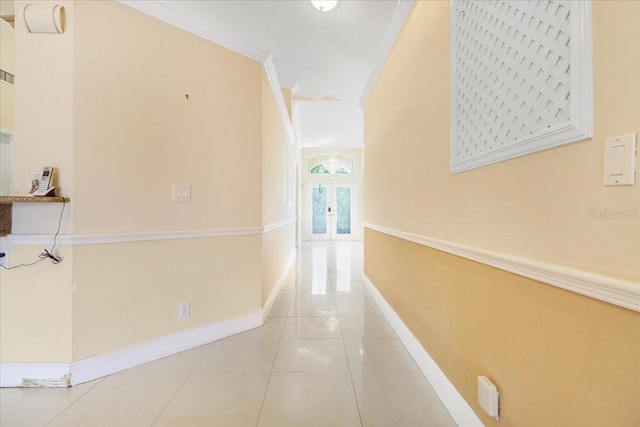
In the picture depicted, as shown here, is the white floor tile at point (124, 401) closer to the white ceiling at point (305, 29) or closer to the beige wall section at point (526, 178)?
the beige wall section at point (526, 178)

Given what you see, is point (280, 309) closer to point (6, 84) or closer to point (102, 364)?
point (102, 364)

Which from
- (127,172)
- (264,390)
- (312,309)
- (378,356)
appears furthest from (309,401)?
(127,172)

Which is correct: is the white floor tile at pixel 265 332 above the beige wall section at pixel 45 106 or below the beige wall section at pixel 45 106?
below

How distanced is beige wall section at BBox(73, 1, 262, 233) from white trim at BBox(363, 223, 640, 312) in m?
1.83

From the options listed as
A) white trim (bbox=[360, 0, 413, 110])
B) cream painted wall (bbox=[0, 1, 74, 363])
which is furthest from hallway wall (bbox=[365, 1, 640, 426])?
cream painted wall (bbox=[0, 1, 74, 363])

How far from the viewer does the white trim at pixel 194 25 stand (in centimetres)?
182

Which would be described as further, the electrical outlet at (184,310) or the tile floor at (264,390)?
the electrical outlet at (184,310)

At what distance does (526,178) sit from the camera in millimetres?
900

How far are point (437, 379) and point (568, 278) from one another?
1111mm

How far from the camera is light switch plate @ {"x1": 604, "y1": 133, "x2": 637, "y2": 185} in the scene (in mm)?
600

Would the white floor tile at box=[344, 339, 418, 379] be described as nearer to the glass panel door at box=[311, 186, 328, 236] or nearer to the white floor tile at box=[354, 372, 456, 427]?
the white floor tile at box=[354, 372, 456, 427]

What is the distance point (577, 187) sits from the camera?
729 millimetres

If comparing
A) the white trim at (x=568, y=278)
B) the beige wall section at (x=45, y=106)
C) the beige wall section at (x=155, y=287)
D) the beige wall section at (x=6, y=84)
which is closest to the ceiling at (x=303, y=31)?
the beige wall section at (x=6, y=84)

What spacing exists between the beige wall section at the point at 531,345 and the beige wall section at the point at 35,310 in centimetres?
226
